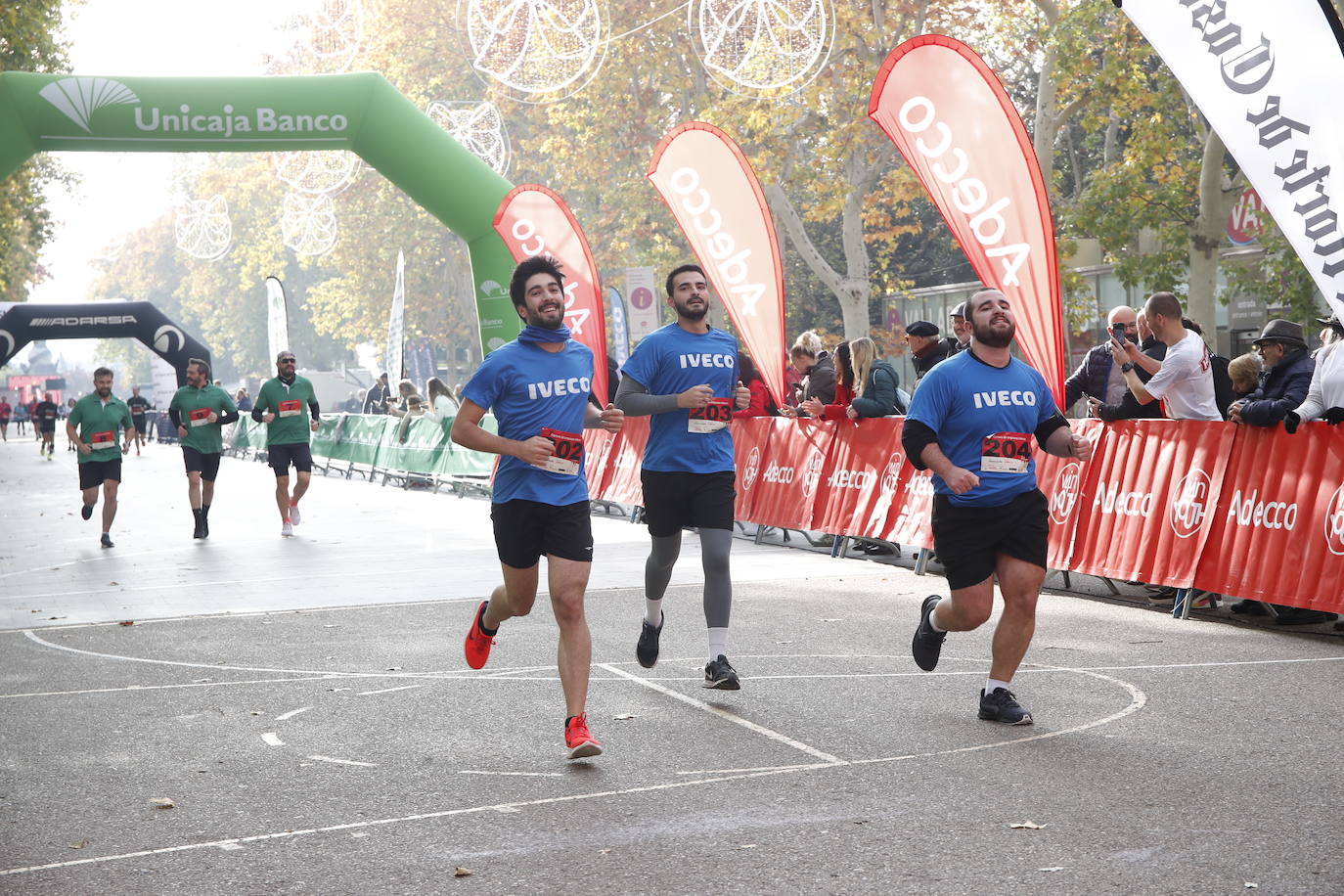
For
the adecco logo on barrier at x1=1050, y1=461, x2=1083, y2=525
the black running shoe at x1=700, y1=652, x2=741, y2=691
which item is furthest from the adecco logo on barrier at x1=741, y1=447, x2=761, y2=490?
the black running shoe at x1=700, y1=652, x2=741, y2=691

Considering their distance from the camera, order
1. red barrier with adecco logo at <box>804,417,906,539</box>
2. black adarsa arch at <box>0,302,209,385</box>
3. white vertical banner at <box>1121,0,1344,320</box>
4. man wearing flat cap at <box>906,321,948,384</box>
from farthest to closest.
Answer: black adarsa arch at <box>0,302,209,385</box> < red barrier with adecco logo at <box>804,417,906,539</box> < man wearing flat cap at <box>906,321,948,384</box> < white vertical banner at <box>1121,0,1344,320</box>

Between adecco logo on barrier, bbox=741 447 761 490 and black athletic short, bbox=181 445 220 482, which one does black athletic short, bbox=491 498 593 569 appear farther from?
black athletic short, bbox=181 445 220 482

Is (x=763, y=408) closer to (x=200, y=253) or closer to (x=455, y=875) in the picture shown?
(x=455, y=875)

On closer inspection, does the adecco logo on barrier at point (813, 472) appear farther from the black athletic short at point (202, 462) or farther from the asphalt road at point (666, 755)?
the black athletic short at point (202, 462)

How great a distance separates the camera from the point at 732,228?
1566 centimetres

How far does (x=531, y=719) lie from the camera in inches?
271

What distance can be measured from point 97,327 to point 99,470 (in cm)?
2730

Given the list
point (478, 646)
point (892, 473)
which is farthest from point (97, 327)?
point (478, 646)

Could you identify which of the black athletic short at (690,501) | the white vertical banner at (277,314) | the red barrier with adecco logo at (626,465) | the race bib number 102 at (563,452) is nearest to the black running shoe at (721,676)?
the black athletic short at (690,501)

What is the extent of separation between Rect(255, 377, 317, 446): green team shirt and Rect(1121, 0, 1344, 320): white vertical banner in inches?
433

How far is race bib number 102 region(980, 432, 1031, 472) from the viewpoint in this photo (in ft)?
21.6

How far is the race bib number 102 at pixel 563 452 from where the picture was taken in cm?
630

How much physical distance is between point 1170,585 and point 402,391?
63.9 feet

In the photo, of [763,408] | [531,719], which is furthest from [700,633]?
[763,408]
